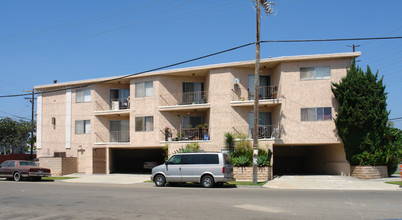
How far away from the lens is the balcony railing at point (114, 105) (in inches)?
1316

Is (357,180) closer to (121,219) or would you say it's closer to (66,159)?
(121,219)

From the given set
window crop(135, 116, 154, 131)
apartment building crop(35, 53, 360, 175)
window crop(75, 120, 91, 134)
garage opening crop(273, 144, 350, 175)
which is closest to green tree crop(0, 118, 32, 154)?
apartment building crop(35, 53, 360, 175)

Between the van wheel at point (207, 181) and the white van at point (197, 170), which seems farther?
the van wheel at point (207, 181)

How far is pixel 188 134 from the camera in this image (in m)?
30.3

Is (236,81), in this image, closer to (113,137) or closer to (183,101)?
(183,101)

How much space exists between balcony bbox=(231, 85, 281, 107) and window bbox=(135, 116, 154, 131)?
7.00 metres

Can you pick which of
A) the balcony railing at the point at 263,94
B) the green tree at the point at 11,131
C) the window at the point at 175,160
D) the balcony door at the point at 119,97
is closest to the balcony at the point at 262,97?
the balcony railing at the point at 263,94

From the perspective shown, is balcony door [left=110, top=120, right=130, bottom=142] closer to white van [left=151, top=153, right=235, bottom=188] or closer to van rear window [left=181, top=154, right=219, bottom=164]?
white van [left=151, top=153, right=235, bottom=188]

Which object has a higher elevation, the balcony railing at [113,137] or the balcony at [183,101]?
the balcony at [183,101]

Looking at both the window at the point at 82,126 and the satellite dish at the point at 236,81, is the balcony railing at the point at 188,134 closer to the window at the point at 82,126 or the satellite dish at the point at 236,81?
the satellite dish at the point at 236,81

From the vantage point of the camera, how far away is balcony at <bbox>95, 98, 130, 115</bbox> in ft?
108

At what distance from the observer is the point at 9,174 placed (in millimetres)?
25812

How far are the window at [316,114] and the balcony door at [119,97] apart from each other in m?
14.8

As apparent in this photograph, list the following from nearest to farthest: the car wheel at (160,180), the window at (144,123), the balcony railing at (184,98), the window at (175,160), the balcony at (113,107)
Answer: the window at (175,160), the car wheel at (160,180), the balcony railing at (184,98), the window at (144,123), the balcony at (113,107)
